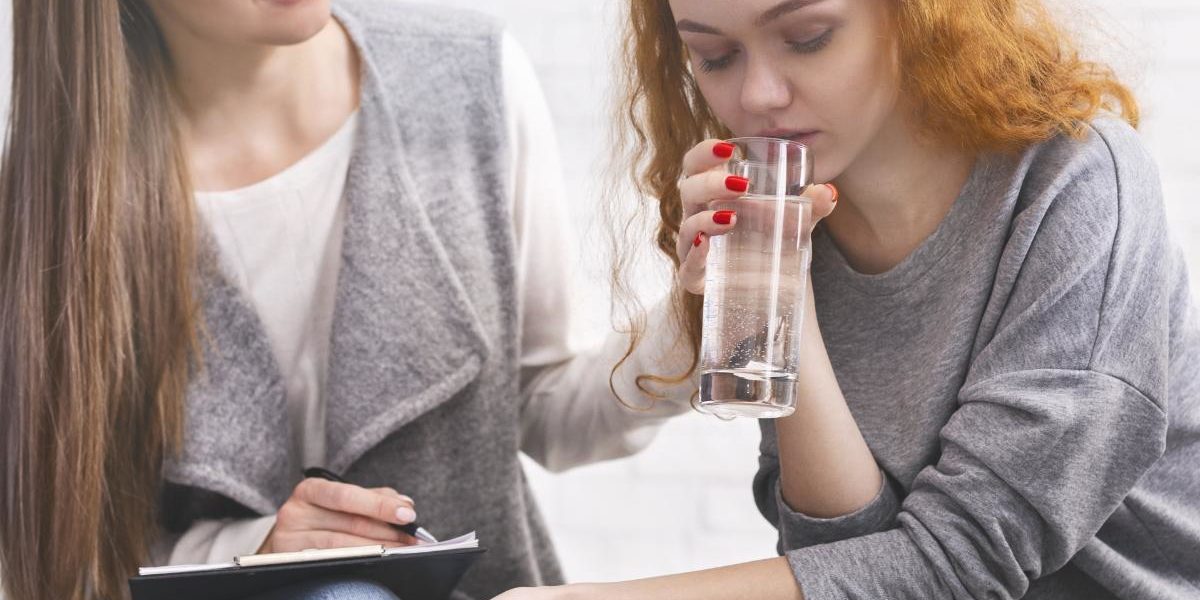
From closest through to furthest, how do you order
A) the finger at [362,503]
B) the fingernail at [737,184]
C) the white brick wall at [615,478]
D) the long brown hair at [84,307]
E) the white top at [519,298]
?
1. the fingernail at [737,184]
2. the finger at [362,503]
3. the long brown hair at [84,307]
4. the white top at [519,298]
5. the white brick wall at [615,478]

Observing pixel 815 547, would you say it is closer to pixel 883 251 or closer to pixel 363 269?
pixel 883 251

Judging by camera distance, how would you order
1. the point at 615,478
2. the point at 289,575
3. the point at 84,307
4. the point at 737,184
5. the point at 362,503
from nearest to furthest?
1. the point at 737,184
2. the point at 289,575
3. the point at 362,503
4. the point at 84,307
5. the point at 615,478

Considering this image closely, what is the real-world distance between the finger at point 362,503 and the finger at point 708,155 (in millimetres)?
405

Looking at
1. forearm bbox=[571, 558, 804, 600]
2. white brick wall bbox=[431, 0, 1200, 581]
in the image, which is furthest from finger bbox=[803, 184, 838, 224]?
white brick wall bbox=[431, 0, 1200, 581]

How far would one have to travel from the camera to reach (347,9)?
59.2 inches

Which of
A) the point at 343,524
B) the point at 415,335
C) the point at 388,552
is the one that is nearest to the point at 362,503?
the point at 343,524

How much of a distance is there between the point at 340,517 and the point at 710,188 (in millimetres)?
491

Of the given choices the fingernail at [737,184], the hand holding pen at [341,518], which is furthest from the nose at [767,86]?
the hand holding pen at [341,518]

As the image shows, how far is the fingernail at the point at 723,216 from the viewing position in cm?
93

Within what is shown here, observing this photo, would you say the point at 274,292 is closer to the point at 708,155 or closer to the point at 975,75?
the point at 708,155

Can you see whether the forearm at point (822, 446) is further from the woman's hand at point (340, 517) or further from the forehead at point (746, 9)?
the woman's hand at point (340, 517)

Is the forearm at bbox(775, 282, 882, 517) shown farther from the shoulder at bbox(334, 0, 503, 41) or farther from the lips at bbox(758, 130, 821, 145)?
the shoulder at bbox(334, 0, 503, 41)

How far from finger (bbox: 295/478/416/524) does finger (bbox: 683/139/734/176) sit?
15.9 inches

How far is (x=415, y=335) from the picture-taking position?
141 cm
